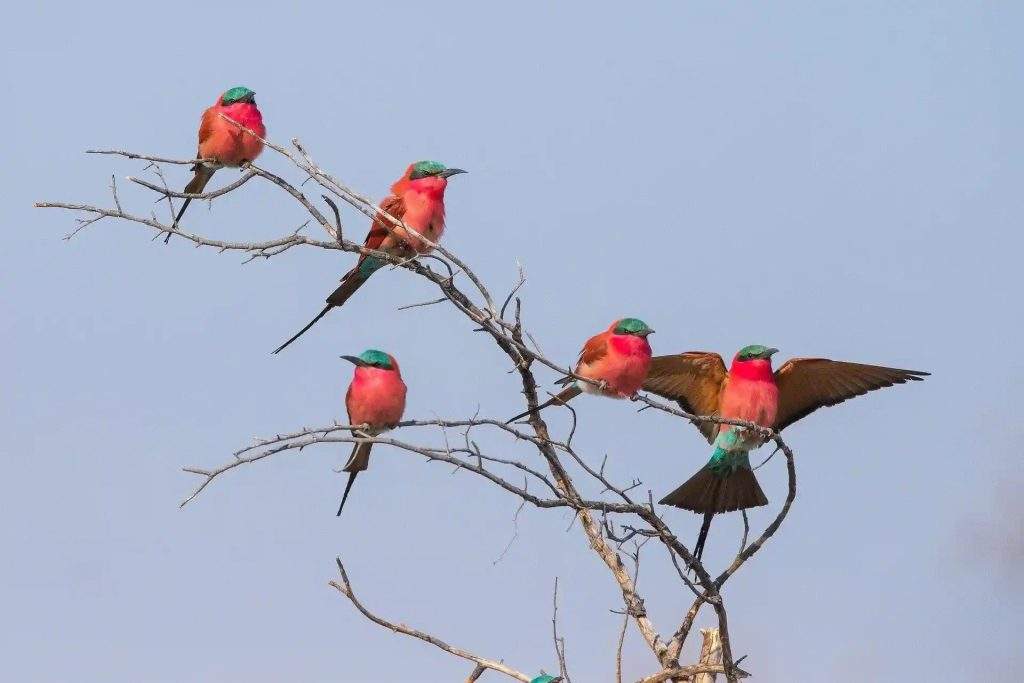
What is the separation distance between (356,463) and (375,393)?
490 mm

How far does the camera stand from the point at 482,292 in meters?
6.22

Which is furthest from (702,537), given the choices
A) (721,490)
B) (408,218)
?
(408,218)

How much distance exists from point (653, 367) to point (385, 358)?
1.34m

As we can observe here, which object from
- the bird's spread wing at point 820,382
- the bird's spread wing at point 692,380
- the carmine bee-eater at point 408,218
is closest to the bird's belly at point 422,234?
the carmine bee-eater at point 408,218

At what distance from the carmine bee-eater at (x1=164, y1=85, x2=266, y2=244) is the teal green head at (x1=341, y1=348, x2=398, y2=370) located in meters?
1.32

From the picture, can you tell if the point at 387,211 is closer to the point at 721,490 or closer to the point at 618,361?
the point at 618,361

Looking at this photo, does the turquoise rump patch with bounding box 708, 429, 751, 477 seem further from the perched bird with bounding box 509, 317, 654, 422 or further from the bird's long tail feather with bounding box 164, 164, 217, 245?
the bird's long tail feather with bounding box 164, 164, 217, 245

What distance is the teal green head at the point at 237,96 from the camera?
302 inches

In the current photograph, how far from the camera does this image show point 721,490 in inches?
270

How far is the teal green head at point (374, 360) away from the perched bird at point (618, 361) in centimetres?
60

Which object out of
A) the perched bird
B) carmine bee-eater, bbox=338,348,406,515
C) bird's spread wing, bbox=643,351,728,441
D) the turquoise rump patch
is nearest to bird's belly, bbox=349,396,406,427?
carmine bee-eater, bbox=338,348,406,515

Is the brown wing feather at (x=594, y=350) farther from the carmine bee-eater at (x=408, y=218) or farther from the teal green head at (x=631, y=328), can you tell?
the carmine bee-eater at (x=408, y=218)

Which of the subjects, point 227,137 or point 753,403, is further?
point 227,137

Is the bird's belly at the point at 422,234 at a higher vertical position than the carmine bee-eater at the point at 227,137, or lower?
lower
